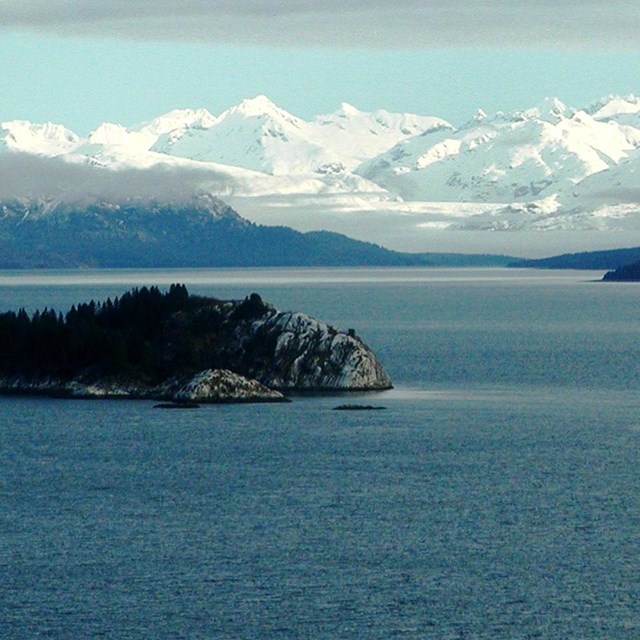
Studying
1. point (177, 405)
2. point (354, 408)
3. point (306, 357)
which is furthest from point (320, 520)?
point (306, 357)

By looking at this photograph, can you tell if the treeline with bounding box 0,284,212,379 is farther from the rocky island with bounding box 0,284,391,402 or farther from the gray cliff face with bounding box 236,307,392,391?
the gray cliff face with bounding box 236,307,392,391

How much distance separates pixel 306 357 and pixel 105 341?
16.4 m

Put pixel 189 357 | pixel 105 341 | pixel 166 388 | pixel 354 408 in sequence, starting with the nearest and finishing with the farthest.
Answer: pixel 354 408 → pixel 166 388 → pixel 105 341 → pixel 189 357

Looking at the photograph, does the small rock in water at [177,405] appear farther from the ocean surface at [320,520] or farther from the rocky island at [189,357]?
the rocky island at [189,357]

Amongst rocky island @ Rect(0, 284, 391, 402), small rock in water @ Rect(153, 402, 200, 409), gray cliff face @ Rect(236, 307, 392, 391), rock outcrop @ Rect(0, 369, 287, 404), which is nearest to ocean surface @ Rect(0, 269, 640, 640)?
small rock in water @ Rect(153, 402, 200, 409)

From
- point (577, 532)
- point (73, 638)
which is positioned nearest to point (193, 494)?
point (577, 532)

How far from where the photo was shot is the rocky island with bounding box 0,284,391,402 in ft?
434

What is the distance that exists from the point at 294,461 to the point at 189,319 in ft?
146

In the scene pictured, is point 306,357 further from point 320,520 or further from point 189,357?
point 320,520

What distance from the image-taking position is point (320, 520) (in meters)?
79.2

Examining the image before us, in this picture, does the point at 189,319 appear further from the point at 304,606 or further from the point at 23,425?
the point at 304,606

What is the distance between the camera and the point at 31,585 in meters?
65.9

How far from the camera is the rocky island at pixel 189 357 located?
132250 millimetres

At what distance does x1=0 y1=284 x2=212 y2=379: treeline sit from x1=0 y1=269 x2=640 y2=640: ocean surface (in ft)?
20.0
